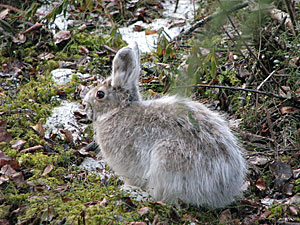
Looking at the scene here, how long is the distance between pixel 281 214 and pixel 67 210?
206 centimetres

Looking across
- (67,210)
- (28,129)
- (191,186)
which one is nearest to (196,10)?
(28,129)

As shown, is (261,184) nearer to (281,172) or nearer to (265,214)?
(281,172)

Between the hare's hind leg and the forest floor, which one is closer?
the forest floor

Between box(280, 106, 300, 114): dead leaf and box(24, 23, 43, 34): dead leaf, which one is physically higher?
box(280, 106, 300, 114): dead leaf

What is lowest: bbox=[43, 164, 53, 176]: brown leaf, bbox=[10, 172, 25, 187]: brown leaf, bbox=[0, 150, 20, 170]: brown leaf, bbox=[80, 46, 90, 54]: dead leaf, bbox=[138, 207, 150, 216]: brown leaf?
bbox=[43, 164, 53, 176]: brown leaf

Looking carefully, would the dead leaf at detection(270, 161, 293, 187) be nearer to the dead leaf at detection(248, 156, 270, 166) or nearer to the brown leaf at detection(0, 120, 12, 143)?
the dead leaf at detection(248, 156, 270, 166)

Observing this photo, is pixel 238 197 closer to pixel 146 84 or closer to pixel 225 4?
pixel 225 4

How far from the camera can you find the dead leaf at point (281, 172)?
4.65m

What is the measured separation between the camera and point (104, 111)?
201 inches

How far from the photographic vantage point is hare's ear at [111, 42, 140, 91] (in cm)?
486

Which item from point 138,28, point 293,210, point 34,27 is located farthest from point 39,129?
point 138,28

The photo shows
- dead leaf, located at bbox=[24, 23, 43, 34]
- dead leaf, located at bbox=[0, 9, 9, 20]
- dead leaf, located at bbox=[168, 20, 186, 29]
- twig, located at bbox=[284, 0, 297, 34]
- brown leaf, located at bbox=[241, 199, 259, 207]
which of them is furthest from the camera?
dead leaf, located at bbox=[168, 20, 186, 29]

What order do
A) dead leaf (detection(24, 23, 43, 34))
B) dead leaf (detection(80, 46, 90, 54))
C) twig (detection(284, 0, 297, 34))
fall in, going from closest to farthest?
twig (detection(284, 0, 297, 34)) → dead leaf (detection(80, 46, 90, 54)) → dead leaf (detection(24, 23, 43, 34))

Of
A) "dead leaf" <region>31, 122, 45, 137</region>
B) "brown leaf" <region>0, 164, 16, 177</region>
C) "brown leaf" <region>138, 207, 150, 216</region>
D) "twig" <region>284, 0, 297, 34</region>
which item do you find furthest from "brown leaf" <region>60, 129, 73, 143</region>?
"twig" <region>284, 0, 297, 34</region>
